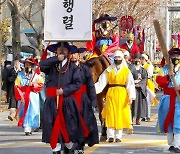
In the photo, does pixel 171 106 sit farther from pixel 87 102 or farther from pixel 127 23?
pixel 127 23

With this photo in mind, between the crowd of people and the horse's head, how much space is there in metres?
0.20

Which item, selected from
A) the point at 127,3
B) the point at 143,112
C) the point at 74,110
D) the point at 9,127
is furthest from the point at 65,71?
the point at 127,3

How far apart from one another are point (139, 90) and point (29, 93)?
13.9 ft

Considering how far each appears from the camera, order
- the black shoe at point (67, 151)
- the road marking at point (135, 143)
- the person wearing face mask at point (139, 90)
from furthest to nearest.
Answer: the person wearing face mask at point (139, 90), the road marking at point (135, 143), the black shoe at point (67, 151)

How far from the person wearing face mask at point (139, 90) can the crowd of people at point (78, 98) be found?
52cm

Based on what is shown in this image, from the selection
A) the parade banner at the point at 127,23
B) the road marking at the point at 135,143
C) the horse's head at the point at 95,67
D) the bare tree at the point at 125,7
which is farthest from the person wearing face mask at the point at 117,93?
the bare tree at the point at 125,7

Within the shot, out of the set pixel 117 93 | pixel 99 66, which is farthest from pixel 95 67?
pixel 117 93

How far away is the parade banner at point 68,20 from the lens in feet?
36.3

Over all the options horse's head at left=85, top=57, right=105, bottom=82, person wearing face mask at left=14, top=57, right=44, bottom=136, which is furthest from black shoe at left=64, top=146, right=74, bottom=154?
person wearing face mask at left=14, top=57, right=44, bottom=136

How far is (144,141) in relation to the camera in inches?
571

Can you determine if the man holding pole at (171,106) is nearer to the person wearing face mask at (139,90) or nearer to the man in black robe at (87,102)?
the man in black robe at (87,102)

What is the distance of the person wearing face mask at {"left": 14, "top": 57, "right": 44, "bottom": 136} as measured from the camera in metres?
15.9

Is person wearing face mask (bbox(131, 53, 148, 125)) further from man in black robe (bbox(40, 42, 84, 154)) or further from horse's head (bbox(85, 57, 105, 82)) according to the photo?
man in black robe (bbox(40, 42, 84, 154))

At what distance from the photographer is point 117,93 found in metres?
14.2
